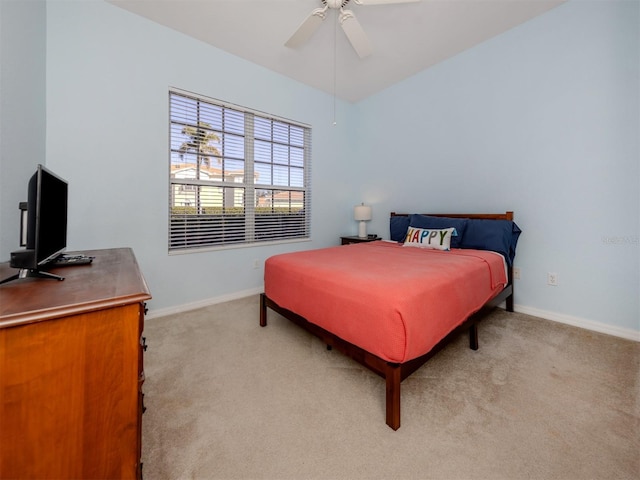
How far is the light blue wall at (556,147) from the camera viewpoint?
2.23 m

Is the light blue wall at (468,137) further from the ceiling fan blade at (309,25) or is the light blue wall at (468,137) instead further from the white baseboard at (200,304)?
the ceiling fan blade at (309,25)

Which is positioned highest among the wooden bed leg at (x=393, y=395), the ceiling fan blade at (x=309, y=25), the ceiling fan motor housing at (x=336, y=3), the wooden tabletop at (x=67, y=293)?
the ceiling fan motor housing at (x=336, y=3)

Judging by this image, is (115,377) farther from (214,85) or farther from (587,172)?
(587,172)

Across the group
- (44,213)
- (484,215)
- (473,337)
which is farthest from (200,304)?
(484,215)

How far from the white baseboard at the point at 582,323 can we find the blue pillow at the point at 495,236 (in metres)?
0.53

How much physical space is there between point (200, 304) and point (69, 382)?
233cm

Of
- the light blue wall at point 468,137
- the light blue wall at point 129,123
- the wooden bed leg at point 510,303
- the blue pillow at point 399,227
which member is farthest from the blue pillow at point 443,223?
the light blue wall at point 129,123

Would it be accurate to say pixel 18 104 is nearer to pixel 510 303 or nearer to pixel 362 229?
pixel 362 229

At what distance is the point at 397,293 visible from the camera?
4.57 feet

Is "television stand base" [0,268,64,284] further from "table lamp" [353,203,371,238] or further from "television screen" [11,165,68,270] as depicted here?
"table lamp" [353,203,371,238]

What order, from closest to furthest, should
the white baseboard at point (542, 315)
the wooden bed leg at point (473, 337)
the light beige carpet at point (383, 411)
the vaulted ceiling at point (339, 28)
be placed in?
the light beige carpet at point (383, 411) < the wooden bed leg at point (473, 337) < the white baseboard at point (542, 315) < the vaulted ceiling at point (339, 28)

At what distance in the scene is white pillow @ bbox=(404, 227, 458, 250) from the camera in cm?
278

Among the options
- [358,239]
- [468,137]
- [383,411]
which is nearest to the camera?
[383,411]

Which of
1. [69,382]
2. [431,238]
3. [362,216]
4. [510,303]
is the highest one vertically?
[362,216]
